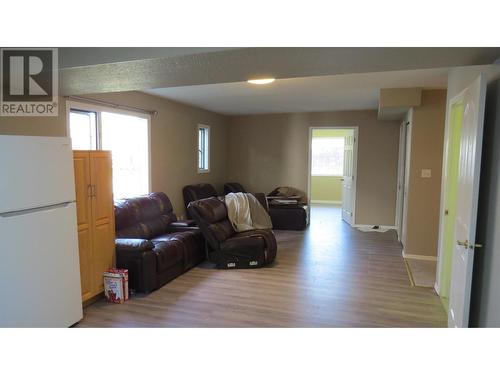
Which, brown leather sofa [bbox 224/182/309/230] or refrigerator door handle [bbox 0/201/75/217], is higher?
refrigerator door handle [bbox 0/201/75/217]

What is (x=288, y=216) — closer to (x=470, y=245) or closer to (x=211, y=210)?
(x=211, y=210)

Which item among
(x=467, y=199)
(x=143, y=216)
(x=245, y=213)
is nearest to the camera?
(x=467, y=199)

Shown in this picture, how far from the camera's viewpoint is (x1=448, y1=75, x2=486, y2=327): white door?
1815mm

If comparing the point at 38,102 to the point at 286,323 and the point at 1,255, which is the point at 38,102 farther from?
the point at 286,323

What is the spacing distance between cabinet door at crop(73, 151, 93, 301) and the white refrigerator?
27 cm

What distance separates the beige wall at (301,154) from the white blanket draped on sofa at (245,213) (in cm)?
239

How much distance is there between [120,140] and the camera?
14.1ft

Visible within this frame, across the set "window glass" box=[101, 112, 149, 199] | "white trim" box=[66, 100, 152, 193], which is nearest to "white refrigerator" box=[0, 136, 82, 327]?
"white trim" box=[66, 100, 152, 193]

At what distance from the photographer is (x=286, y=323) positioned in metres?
2.72

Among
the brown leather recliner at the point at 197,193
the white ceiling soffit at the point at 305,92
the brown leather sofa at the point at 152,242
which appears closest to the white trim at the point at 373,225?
the brown leather recliner at the point at 197,193

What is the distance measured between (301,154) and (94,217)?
4.98 m

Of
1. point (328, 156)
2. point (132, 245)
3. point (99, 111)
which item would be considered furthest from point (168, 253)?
point (328, 156)

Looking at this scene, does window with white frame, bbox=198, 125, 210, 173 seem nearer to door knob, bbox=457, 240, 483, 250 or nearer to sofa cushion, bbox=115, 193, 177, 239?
sofa cushion, bbox=115, 193, 177, 239
